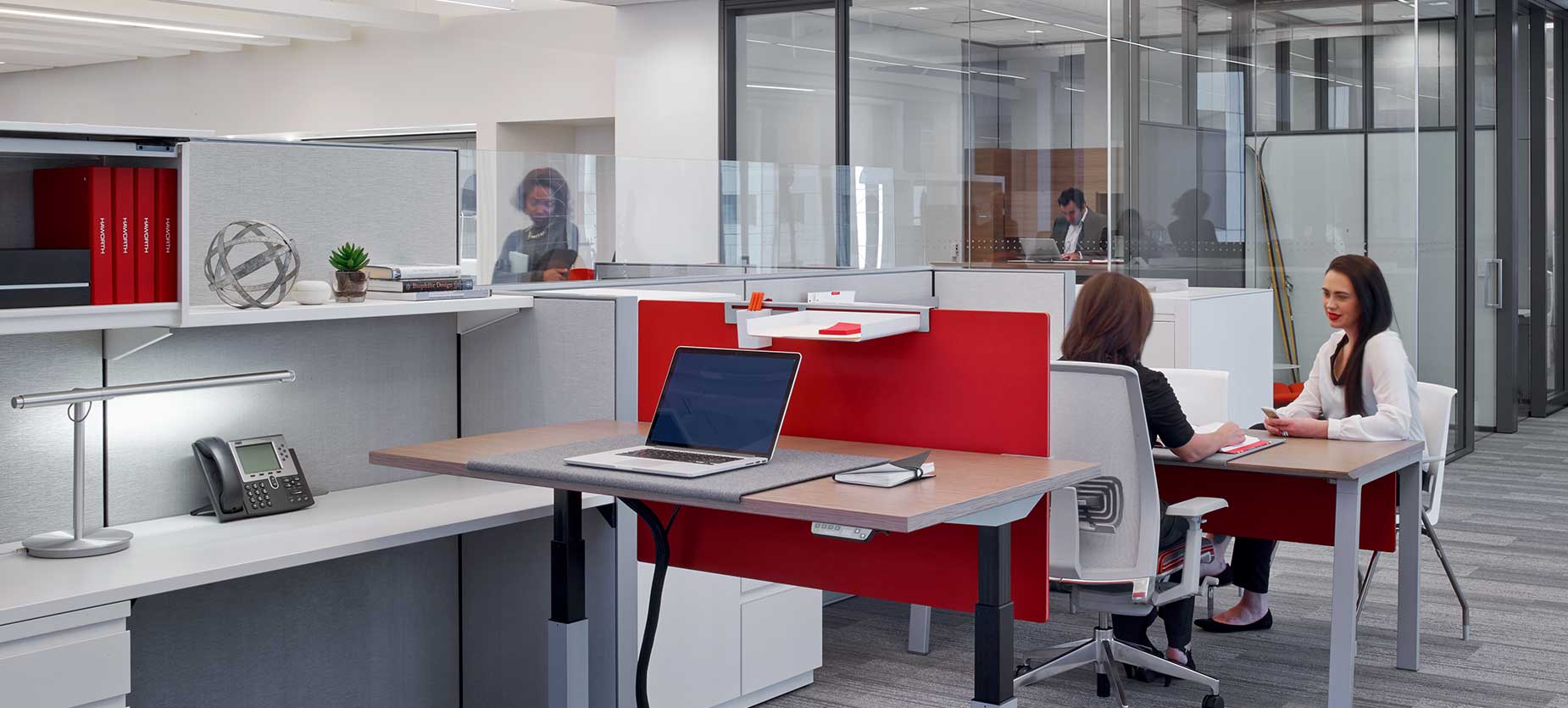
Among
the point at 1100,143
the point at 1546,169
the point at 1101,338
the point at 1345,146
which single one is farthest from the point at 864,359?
the point at 1546,169

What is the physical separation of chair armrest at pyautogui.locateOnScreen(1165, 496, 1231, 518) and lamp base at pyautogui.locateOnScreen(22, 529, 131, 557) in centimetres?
245

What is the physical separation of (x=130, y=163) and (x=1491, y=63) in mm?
8207

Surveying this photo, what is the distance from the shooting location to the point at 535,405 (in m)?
3.41

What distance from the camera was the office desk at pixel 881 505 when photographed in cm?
221

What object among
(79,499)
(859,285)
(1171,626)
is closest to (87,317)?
(79,499)

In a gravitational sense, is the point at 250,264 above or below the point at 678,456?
above

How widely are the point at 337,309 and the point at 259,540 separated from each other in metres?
0.52

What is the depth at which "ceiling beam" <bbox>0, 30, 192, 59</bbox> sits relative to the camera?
10.7m

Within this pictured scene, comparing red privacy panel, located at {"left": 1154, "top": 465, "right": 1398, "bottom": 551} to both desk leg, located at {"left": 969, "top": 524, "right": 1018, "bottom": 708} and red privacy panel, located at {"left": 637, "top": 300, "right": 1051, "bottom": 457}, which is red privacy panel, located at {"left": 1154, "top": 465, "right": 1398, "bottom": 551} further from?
desk leg, located at {"left": 969, "top": 524, "right": 1018, "bottom": 708}

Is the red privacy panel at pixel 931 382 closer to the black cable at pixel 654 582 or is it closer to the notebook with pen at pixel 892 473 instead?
the notebook with pen at pixel 892 473

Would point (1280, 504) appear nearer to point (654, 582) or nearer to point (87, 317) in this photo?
point (654, 582)

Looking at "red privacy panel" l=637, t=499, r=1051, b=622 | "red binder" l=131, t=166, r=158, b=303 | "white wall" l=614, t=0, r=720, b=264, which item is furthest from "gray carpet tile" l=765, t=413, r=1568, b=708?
"white wall" l=614, t=0, r=720, b=264

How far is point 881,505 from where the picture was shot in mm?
2195

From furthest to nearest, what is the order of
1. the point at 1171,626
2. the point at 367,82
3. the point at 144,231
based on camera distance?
1. the point at 367,82
2. the point at 1171,626
3. the point at 144,231
